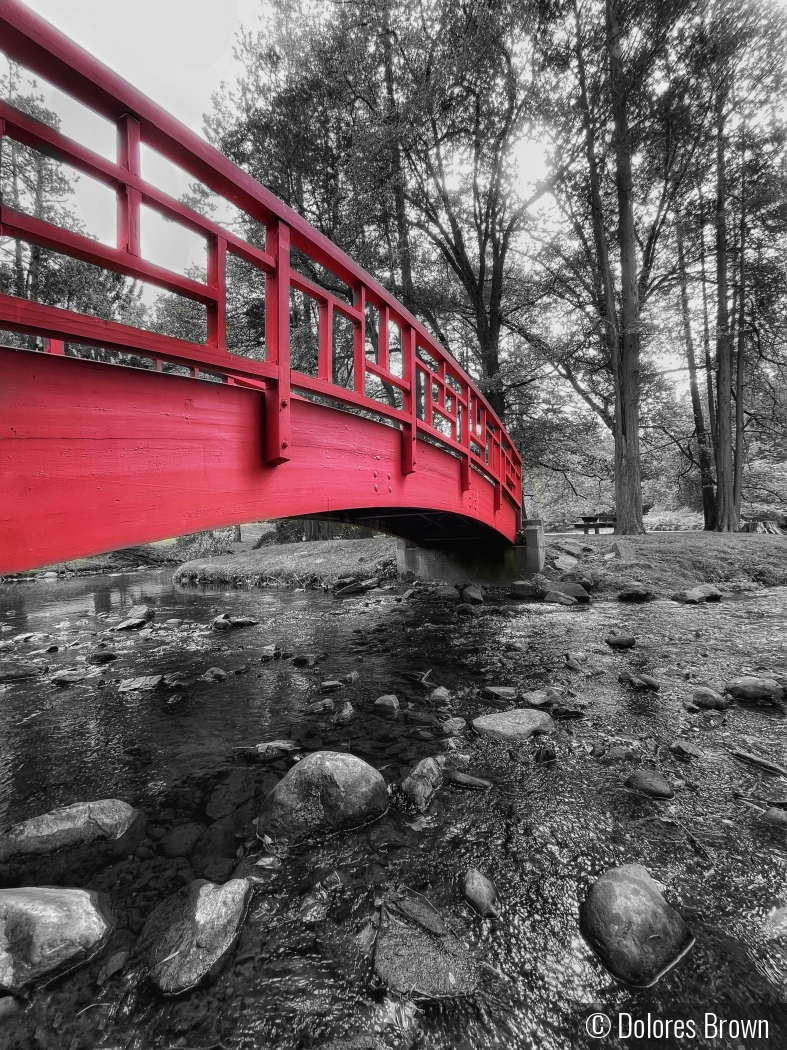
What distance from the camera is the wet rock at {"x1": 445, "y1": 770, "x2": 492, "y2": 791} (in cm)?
262

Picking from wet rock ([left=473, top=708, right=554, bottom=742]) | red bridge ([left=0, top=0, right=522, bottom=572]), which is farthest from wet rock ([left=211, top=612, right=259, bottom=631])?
wet rock ([left=473, top=708, right=554, bottom=742])

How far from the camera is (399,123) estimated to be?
11.2m

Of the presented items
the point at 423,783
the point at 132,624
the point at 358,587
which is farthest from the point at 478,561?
the point at 423,783

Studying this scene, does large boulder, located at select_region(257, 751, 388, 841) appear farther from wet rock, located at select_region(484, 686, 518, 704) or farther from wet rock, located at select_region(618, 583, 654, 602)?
wet rock, located at select_region(618, 583, 654, 602)

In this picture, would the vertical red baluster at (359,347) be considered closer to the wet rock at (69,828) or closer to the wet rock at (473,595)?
the wet rock at (69,828)

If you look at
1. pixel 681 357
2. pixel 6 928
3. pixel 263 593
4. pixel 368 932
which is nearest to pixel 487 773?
pixel 368 932

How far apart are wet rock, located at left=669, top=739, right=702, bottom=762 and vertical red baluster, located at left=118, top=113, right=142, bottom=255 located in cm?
416

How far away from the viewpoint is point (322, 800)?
2.38 meters

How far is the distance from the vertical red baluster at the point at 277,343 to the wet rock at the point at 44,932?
2.35 meters

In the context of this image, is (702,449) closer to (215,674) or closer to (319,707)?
(319,707)

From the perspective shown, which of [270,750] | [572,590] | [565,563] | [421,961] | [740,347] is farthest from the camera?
[740,347]

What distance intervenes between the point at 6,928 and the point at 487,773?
2.27 metres

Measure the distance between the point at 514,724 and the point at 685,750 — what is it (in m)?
1.07

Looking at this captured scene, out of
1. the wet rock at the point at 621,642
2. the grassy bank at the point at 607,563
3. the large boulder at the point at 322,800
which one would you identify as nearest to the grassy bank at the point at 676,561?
the grassy bank at the point at 607,563
